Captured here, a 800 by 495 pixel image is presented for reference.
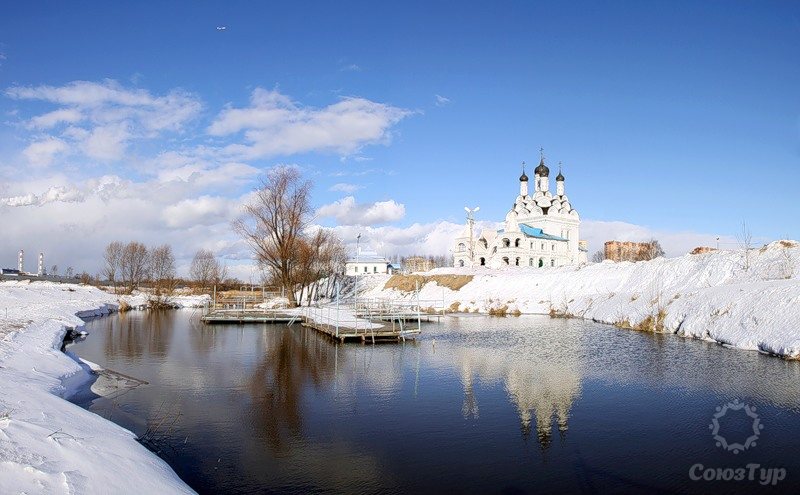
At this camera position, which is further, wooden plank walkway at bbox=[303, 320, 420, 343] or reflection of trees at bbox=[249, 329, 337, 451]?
wooden plank walkway at bbox=[303, 320, 420, 343]

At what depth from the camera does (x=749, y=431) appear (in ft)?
39.6

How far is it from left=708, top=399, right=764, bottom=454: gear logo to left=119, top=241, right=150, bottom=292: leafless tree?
8395 centimetres

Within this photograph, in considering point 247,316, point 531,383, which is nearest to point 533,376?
point 531,383

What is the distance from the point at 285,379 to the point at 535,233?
247 ft

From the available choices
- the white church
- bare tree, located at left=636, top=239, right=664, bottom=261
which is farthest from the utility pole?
bare tree, located at left=636, top=239, right=664, bottom=261

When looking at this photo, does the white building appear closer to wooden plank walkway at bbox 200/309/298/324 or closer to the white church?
the white church

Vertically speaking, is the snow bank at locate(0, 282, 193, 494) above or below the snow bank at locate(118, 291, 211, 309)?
above

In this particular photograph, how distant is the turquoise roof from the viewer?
286ft

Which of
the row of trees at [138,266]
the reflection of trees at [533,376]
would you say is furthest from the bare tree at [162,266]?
the reflection of trees at [533,376]

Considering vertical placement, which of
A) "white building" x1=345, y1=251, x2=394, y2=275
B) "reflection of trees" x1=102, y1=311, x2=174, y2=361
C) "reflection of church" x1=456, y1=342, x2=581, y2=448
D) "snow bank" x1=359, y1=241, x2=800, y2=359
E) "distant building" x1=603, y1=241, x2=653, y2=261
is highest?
"distant building" x1=603, y1=241, x2=653, y2=261

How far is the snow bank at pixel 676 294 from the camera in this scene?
24.5m

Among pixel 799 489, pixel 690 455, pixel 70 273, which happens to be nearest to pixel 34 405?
pixel 690 455

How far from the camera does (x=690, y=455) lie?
416 inches

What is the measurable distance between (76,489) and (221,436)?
4824mm
